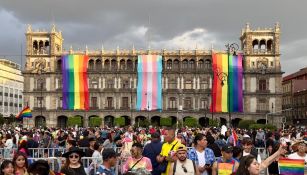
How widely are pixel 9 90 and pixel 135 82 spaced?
1588 inches

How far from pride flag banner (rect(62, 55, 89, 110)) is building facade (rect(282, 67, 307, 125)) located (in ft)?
123

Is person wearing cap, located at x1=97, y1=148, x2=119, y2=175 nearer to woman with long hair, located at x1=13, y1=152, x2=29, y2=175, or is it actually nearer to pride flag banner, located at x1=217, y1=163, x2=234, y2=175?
woman with long hair, located at x1=13, y1=152, x2=29, y2=175

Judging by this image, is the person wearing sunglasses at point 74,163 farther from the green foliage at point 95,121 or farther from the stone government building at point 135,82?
the stone government building at point 135,82

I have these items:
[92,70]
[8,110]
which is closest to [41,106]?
[92,70]

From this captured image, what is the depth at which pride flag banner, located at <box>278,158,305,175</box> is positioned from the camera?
27.2 ft

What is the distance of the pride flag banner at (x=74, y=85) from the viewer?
2608 inches

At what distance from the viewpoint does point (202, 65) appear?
72062 mm

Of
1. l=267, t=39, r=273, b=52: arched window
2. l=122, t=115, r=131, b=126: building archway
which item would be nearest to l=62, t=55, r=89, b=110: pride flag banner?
l=122, t=115, r=131, b=126: building archway

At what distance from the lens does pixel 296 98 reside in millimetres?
89750

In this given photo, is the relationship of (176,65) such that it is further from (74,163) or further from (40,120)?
(74,163)

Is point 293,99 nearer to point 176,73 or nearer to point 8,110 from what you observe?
point 176,73

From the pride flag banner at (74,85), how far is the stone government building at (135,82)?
359 centimetres

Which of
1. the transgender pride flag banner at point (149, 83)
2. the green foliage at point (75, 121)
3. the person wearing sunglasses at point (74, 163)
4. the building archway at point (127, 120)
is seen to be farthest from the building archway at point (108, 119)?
the person wearing sunglasses at point (74, 163)

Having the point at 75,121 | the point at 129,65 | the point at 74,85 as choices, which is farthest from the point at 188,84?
the point at 75,121
